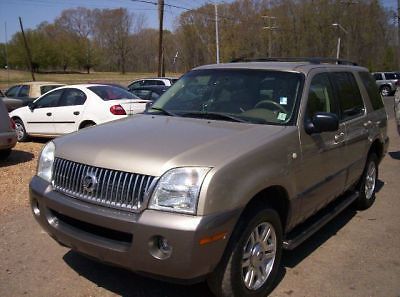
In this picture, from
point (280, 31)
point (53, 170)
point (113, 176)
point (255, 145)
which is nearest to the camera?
point (113, 176)

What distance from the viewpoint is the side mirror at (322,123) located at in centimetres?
405

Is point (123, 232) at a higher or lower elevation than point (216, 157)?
lower

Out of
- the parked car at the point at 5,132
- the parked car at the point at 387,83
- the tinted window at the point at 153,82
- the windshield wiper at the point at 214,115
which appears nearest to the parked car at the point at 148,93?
the tinted window at the point at 153,82

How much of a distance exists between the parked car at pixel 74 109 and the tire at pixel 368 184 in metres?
5.71

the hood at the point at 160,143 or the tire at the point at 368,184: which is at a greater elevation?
the hood at the point at 160,143

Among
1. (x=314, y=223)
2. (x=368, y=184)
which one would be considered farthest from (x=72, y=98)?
(x=314, y=223)

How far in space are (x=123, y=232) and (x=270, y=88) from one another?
6.66ft

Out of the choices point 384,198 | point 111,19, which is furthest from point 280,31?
point 384,198

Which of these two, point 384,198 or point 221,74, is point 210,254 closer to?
point 221,74

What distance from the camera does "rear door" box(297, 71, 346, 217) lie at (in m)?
4.16

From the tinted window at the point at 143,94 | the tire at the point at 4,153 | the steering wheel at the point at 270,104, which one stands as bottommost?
the tire at the point at 4,153

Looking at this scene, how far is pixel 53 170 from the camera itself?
3.79 m

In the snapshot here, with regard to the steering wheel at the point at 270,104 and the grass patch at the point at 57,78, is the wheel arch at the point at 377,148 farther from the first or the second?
the grass patch at the point at 57,78

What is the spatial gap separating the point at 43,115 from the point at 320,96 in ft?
28.1
